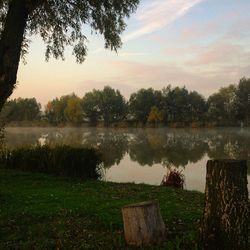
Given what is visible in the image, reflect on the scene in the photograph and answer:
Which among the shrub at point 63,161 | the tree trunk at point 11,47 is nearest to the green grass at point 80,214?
the shrub at point 63,161

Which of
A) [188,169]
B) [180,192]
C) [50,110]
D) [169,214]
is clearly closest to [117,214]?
[169,214]

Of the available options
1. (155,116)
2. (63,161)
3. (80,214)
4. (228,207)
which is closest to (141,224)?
(228,207)

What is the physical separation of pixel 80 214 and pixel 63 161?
7911 millimetres

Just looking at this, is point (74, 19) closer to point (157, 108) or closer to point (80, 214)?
point (80, 214)

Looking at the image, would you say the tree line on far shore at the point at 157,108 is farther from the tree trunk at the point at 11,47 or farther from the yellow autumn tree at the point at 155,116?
the tree trunk at the point at 11,47

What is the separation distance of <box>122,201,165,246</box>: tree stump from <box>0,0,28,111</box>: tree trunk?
4.49 meters

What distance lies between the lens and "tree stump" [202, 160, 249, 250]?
6.35 meters

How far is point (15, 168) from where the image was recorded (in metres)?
18.3

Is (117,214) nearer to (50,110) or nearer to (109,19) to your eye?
(109,19)

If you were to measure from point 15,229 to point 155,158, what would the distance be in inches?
719

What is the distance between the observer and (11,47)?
10477mm

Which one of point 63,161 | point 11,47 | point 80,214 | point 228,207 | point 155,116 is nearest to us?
point 228,207

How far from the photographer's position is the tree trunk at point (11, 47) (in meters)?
10.0

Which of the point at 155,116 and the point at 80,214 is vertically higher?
the point at 155,116
